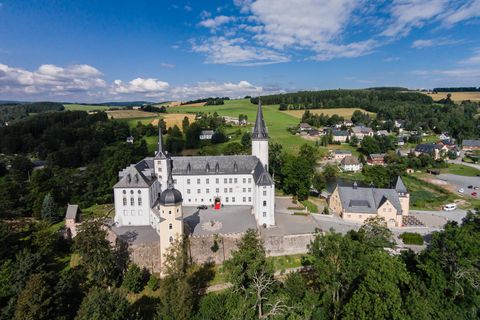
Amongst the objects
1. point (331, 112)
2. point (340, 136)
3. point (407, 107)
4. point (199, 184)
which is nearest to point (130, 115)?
point (340, 136)

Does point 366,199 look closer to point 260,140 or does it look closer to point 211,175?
point 260,140

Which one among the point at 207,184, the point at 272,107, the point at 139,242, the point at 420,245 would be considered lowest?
the point at 420,245

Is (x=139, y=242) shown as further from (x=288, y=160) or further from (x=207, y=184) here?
(x=288, y=160)

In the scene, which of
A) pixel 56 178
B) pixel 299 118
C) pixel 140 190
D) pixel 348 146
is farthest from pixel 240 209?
pixel 299 118

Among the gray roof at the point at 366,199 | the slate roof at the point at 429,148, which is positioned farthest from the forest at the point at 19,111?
the slate roof at the point at 429,148

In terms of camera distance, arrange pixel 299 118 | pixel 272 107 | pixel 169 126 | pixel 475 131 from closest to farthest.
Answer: pixel 169 126 < pixel 475 131 < pixel 299 118 < pixel 272 107

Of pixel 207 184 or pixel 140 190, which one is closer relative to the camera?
pixel 140 190

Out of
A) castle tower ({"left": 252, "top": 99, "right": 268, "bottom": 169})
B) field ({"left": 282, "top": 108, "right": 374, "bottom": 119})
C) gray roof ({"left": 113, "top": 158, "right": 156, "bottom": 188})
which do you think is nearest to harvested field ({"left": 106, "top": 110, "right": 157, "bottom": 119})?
field ({"left": 282, "top": 108, "right": 374, "bottom": 119})
